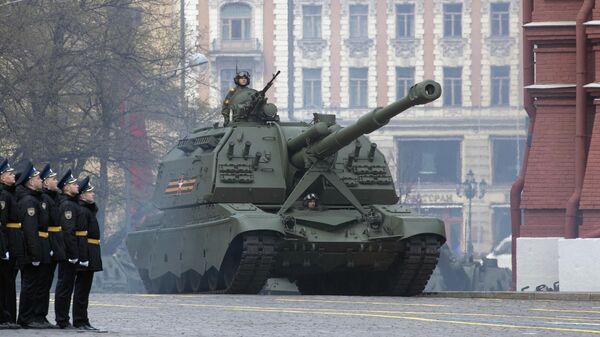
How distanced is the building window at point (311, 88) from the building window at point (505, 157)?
26.9 feet

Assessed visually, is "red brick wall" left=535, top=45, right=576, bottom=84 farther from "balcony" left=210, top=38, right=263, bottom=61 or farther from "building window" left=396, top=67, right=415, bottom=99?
"building window" left=396, top=67, right=415, bottom=99

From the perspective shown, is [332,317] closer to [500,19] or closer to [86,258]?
[86,258]

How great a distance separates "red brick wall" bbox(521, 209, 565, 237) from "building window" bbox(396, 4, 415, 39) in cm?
5449

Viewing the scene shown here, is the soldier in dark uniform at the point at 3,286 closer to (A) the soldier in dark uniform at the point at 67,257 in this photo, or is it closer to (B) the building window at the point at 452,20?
(A) the soldier in dark uniform at the point at 67,257

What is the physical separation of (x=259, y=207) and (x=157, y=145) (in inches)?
993

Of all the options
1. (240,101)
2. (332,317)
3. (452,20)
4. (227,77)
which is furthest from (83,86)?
(452,20)

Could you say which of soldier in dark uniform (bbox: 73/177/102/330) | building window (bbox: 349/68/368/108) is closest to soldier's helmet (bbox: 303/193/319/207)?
soldier in dark uniform (bbox: 73/177/102/330)

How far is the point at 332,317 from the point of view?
72.7 ft

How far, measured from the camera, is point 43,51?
45.3m

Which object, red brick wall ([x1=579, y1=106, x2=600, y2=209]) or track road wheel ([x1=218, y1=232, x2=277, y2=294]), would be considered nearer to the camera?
track road wheel ([x1=218, y1=232, x2=277, y2=294])

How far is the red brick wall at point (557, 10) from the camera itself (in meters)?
37.1

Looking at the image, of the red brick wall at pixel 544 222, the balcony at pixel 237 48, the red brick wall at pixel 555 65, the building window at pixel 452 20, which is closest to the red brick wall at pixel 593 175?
the red brick wall at pixel 555 65

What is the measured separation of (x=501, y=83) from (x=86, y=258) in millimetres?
72596

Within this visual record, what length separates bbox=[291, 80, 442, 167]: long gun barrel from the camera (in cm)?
2711
